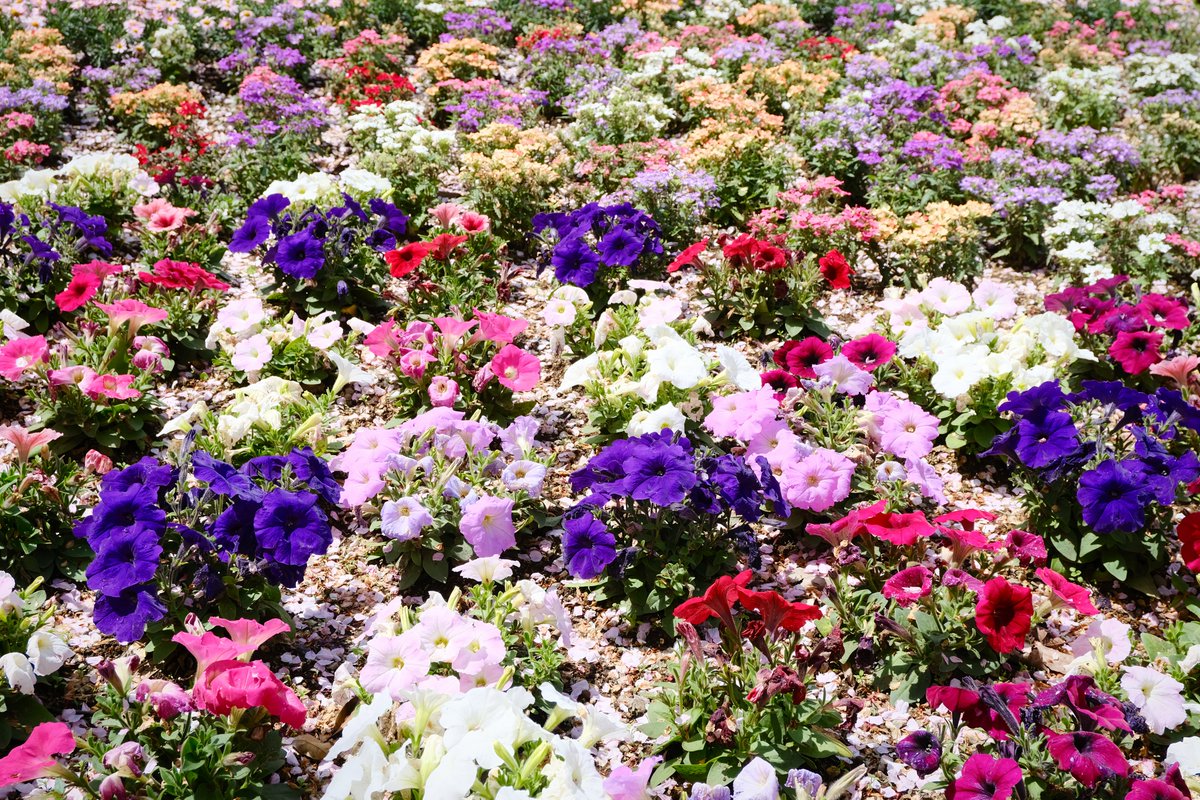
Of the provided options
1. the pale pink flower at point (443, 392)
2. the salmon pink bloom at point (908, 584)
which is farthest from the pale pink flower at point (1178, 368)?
the pale pink flower at point (443, 392)

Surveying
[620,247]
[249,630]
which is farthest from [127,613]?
[620,247]

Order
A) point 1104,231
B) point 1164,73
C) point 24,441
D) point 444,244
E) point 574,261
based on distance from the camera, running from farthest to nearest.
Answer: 1. point 1164,73
2. point 1104,231
3. point 444,244
4. point 574,261
5. point 24,441

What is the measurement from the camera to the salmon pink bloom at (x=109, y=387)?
14.9 feet

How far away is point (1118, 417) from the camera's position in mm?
4445

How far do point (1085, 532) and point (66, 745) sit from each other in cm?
409

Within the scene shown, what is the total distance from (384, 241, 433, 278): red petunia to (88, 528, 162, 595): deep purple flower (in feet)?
8.04

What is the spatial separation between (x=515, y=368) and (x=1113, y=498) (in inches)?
111

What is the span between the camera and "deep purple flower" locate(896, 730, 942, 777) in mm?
3096

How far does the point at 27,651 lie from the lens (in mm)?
3359

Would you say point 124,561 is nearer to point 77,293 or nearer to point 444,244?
point 77,293

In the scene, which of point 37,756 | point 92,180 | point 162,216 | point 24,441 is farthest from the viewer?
point 92,180

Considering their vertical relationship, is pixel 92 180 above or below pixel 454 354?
above

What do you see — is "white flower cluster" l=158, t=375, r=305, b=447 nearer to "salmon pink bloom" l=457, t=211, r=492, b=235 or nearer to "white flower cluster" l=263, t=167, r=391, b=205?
"salmon pink bloom" l=457, t=211, r=492, b=235

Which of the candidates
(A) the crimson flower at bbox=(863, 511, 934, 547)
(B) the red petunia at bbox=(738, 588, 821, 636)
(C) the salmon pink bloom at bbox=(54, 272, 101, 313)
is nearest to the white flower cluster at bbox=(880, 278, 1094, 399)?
(A) the crimson flower at bbox=(863, 511, 934, 547)
